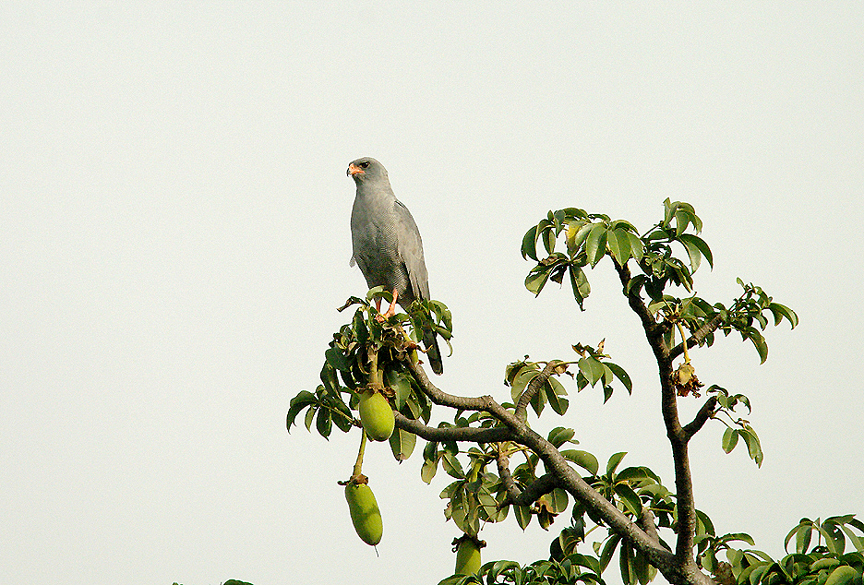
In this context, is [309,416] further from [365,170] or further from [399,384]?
[365,170]

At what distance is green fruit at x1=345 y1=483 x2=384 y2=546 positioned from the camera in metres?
3.20


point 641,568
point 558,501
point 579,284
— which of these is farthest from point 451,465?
point 579,284

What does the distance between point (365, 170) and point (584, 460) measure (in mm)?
3578

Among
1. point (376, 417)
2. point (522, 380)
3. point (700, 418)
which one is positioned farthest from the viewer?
point (522, 380)

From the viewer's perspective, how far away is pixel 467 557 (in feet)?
12.8

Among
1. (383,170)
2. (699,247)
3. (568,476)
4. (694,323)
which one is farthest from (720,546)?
(383,170)

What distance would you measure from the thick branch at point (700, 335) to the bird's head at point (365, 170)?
12.4ft

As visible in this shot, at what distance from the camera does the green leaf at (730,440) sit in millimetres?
3234

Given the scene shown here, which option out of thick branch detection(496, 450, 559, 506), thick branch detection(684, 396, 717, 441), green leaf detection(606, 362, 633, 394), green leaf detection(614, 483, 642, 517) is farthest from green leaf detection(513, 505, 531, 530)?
thick branch detection(684, 396, 717, 441)

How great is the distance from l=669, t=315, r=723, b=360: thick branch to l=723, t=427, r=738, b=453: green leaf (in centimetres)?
36

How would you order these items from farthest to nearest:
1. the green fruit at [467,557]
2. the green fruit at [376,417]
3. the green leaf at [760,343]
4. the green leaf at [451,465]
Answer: the green leaf at [451,465]
the green fruit at [467,557]
the green leaf at [760,343]
the green fruit at [376,417]

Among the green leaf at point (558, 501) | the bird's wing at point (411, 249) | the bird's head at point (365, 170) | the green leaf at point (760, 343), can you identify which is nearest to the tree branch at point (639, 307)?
the green leaf at point (760, 343)

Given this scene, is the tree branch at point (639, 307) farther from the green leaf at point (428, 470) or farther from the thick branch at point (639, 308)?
the green leaf at point (428, 470)

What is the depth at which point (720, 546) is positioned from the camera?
342 cm
